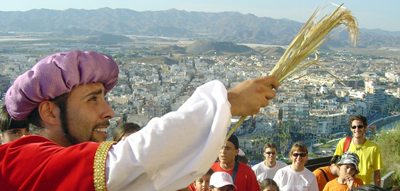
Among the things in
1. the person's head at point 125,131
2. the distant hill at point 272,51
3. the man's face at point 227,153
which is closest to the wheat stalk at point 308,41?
the person's head at point 125,131

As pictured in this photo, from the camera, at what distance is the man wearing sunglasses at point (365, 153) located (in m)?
3.28

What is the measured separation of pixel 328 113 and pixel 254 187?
32654 millimetres

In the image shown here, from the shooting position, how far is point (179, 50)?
82.9 meters

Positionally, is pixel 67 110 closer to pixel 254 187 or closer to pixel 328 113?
pixel 254 187

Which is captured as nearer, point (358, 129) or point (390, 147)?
point (358, 129)

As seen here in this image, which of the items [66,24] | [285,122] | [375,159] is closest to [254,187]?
[375,159]

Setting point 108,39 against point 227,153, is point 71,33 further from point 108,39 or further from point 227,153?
point 227,153

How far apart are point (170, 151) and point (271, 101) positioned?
38.0 m

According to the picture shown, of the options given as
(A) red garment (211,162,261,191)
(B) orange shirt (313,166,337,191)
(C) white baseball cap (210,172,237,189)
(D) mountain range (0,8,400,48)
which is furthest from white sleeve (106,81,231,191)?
(D) mountain range (0,8,400,48)

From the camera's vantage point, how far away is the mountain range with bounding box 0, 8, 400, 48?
10981cm

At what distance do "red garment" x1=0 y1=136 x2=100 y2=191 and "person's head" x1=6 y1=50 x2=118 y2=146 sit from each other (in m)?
0.21

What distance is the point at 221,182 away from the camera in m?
2.44

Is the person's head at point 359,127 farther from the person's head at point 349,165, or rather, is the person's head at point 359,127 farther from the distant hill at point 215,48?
the distant hill at point 215,48

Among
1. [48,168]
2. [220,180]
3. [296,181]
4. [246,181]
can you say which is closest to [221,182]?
[220,180]
